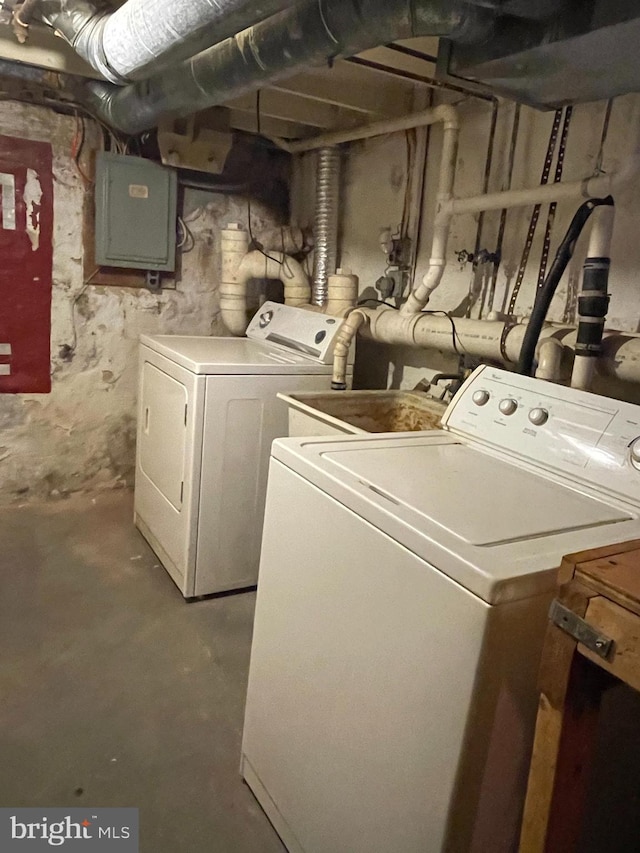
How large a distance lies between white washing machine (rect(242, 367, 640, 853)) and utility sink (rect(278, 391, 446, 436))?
1.69ft

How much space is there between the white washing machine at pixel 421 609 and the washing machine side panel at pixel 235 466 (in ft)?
2.71

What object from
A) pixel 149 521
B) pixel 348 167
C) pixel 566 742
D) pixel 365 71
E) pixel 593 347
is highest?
pixel 365 71

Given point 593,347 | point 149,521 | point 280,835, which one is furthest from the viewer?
point 149,521

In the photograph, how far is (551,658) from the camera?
771 millimetres

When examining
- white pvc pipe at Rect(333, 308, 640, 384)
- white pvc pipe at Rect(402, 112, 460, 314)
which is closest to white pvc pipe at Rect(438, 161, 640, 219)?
white pvc pipe at Rect(402, 112, 460, 314)

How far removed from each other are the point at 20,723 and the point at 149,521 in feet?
3.54

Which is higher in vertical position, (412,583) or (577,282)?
(577,282)

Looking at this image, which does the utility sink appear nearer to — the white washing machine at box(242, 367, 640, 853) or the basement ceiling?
the white washing machine at box(242, 367, 640, 853)

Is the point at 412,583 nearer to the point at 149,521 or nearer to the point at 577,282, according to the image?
the point at 577,282

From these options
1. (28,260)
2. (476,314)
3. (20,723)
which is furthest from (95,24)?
(20,723)

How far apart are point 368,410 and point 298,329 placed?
60cm

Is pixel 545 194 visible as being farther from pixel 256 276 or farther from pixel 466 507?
pixel 256 276

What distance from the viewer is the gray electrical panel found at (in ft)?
9.07

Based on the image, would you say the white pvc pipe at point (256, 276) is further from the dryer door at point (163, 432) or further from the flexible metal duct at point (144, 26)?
the flexible metal duct at point (144, 26)
